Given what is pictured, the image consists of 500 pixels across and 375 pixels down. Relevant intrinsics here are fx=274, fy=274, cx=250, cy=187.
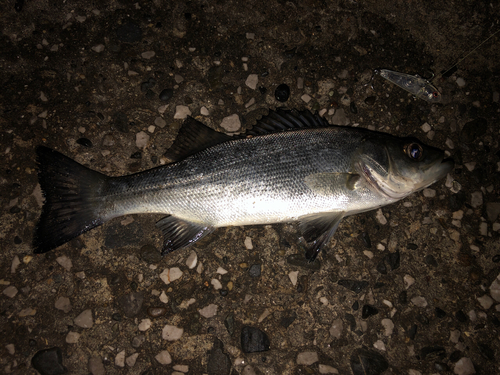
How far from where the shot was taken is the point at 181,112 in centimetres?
301

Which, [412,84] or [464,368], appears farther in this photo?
[412,84]

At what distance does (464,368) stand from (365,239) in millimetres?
1564

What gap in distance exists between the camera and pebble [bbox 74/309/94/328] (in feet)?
8.73

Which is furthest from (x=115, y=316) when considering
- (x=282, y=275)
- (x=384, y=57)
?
(x=384, y=57)

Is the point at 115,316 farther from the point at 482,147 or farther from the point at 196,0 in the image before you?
the point at 482,147

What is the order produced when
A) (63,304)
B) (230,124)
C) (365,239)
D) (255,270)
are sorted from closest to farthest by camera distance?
(63,304)
(255,270)
(365,239)
(230,124)

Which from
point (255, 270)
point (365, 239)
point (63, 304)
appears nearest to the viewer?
point (63, 304)

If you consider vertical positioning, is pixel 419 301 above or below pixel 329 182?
below

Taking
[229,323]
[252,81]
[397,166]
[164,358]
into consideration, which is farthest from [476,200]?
[164,358]

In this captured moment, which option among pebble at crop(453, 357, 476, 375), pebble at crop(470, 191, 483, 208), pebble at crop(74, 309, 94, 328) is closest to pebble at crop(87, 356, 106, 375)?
pebble at crop(74, 309, 94, 328)

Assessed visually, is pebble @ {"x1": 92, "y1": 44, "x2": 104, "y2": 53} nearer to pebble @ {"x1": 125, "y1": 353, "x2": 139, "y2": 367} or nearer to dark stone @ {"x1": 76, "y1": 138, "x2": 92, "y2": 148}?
dark stone @ {"x1": 76, "y1": 138, "x2": 92, "y2": 148}

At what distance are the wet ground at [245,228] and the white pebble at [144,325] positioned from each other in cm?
1

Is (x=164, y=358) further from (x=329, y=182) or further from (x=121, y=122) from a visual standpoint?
(x=121, y=122)

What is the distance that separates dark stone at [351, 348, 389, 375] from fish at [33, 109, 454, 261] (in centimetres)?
108
